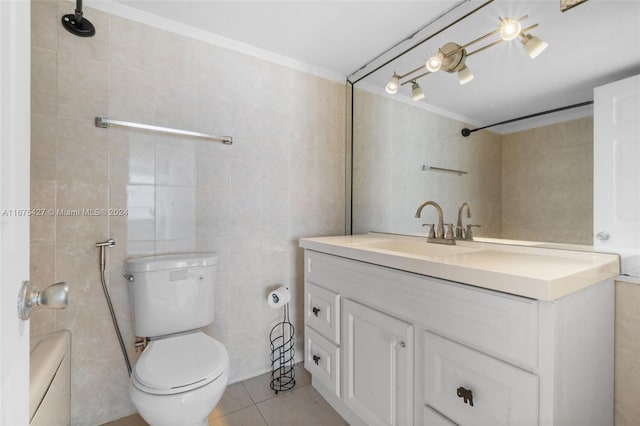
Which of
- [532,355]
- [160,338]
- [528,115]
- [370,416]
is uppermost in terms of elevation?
[528,115]

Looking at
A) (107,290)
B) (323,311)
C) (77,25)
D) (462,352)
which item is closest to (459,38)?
(462,352)

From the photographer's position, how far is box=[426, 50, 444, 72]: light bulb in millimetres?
1563

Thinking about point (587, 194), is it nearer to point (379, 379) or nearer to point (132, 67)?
point (379, 379)

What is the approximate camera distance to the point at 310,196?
209 centimetres

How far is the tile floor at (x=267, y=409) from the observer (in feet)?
4.88

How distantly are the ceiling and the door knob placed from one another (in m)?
1.53

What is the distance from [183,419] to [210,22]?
1897mm

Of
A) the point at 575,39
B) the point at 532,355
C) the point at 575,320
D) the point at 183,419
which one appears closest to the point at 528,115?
the point at 575,39

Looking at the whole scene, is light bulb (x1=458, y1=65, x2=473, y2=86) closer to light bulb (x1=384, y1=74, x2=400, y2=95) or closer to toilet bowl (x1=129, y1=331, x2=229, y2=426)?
light bulb (x1=384, y1=74, x2=400, y2=95)

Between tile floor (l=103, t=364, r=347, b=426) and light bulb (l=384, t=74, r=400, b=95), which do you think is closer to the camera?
tile floor (l=103, t=364, r=347, b=426)

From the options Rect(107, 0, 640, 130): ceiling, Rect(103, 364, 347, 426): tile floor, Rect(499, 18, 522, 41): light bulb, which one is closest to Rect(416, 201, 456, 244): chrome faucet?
Rect(107, 0, 640, 130): ceiling

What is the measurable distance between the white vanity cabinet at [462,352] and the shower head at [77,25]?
158 centimetres
